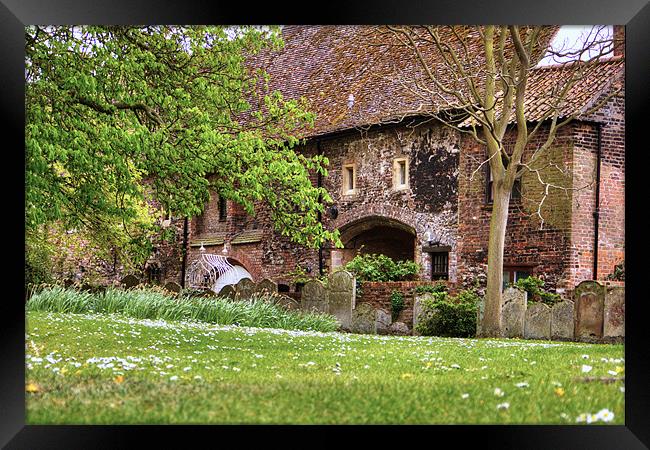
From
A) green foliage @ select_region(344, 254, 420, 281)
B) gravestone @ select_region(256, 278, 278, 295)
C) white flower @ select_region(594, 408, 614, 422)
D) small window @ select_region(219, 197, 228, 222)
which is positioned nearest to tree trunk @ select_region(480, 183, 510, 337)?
green foliage @ select_region(344, 254, 420, 281)

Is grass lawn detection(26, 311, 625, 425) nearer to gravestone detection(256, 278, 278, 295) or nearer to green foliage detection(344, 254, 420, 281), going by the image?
gravestone detection(256, 278, 278, 295)

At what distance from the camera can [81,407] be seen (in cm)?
663

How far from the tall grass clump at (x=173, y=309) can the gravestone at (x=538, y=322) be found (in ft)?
12.8

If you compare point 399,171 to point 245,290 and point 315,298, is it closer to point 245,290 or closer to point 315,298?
point 315,298

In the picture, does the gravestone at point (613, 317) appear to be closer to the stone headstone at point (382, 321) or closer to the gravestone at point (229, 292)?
the stone headstone at point (382, 321)

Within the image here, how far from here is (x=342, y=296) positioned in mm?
19781

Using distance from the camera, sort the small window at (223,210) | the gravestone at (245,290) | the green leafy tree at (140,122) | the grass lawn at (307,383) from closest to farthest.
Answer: the grass lawn at (307,383), the green leafy tree at (140,122), the gravestone at (245,290), the small window at (223,210)

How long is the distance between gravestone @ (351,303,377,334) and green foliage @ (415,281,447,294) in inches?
52.9

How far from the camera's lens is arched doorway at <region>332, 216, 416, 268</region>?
24.0 meters

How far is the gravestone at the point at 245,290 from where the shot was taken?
20.6m

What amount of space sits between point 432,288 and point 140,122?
8.67 m

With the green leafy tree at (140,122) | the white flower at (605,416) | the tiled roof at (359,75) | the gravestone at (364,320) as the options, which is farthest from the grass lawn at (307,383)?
the tiled roof at (359,75)
